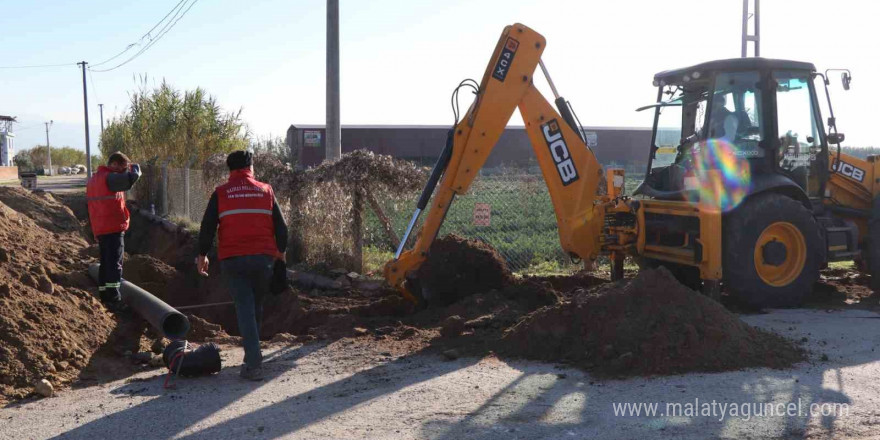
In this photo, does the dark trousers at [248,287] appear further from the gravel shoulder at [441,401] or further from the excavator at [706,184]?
the excavator at [706,184]

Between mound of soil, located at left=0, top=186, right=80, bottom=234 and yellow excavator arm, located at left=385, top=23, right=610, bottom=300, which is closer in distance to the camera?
yellow excavator arm, located at left=385, top=23, right=610, bottom=300

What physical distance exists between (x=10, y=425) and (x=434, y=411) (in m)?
2.91

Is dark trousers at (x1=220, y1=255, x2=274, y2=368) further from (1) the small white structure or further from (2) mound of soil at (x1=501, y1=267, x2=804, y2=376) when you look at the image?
(1) the small white structure

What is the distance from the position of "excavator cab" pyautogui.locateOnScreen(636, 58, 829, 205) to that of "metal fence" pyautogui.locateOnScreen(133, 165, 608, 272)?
151 inches

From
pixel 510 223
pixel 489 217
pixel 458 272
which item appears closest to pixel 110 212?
pixel 458 272

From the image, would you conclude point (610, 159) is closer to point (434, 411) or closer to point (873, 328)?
point (873, 328)

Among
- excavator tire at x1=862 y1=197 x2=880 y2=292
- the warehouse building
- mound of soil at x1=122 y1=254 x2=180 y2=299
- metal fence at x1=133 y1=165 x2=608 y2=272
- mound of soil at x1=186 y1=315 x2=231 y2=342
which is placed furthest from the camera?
the warehouse building

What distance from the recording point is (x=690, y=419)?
17.3ft

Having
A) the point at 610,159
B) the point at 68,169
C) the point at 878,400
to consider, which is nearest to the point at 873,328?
the point at 878,400

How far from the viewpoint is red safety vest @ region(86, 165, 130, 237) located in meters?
9.01

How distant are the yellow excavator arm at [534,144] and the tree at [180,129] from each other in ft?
55.2

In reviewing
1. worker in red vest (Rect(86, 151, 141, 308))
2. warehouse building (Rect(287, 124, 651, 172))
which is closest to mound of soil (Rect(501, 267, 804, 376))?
worker in red vest (Rect(86, 151, 141, 308))

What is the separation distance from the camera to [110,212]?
356 inches
